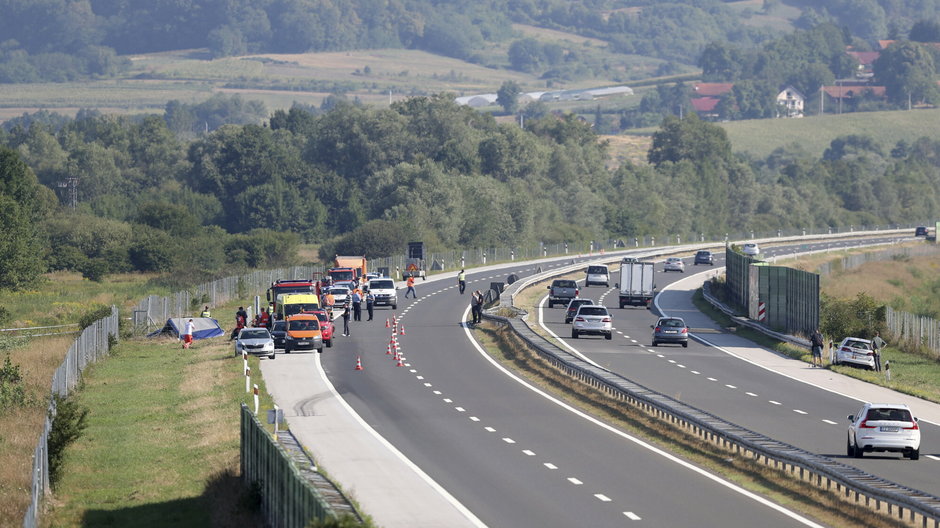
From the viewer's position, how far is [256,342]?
185 feet

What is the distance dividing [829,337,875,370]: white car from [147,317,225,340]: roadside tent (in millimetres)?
27861

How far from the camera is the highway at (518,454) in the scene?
26.9m

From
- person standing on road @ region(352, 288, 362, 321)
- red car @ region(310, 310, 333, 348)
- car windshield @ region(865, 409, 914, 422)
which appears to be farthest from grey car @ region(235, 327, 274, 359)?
car windshield @ region(865, 409, 914, 422)

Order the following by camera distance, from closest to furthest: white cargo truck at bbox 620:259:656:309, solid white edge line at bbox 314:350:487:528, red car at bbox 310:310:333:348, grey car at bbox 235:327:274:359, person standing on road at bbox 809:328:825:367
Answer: solid white edge line at bbox 314:350:487:528 < grey car at bbox 235:327:274:359 < person standing on road at bbox 809:328:825:367 < red car at bbox 310:310:333:348 < white cargo truck at bbox 620:259:656:309

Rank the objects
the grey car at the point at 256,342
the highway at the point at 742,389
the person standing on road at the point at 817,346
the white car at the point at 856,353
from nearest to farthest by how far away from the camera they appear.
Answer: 1. the highway at the point at 742,389
2. the white car at the point at 856,353
3. the grey car at the point at 256,342
4. the person standing on road at the point at 817,346

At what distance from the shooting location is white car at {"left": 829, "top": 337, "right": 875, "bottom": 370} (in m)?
56.1

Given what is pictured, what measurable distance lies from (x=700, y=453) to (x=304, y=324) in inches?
1111

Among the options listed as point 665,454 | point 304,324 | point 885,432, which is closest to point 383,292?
point 304,324

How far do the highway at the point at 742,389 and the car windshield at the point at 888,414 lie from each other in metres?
0.99

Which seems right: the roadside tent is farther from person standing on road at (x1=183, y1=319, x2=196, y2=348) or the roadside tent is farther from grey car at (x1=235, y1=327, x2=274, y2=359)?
grey car at (x1=235, y1=327, x2=274, y2=359)

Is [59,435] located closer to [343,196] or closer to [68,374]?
[68,374]

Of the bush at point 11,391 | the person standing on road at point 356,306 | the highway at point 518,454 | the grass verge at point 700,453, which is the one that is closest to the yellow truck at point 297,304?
the highway at point 518,454

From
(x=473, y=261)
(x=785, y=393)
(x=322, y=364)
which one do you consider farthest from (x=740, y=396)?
(x=473, y=261)

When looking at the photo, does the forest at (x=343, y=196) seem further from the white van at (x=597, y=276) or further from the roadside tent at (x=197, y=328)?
the roadside tent at (x=197, y=328)
